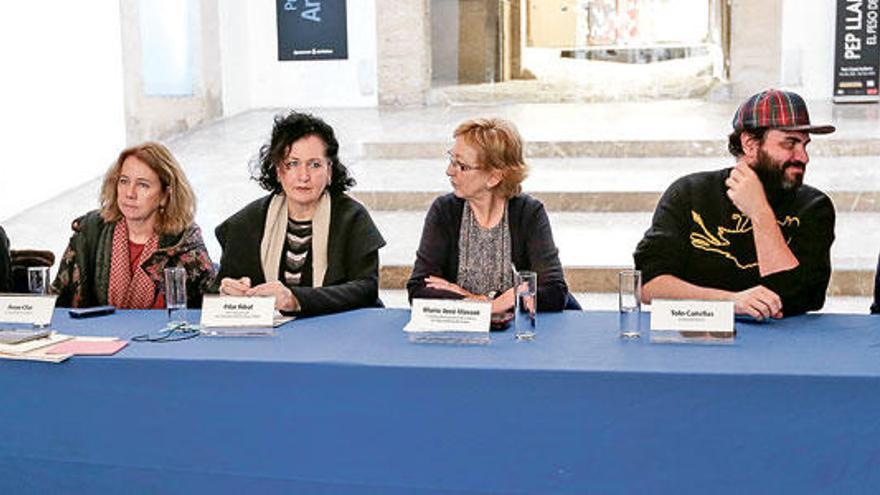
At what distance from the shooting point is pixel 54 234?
19.5 ft

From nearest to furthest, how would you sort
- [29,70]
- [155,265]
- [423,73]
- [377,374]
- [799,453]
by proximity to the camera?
[799,453]
[377,374]
[155,265]
[29,70]
[423,73]

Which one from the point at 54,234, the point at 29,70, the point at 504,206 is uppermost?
the point at 29,70

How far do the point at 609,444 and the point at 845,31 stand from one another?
25.5 feet

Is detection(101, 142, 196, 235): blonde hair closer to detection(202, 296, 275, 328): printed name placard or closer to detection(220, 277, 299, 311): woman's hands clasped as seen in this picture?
detection(220, 277, 299, 311): woman's hands clasped

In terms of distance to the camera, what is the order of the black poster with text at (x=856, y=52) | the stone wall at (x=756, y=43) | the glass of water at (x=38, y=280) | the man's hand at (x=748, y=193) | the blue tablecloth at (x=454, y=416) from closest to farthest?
the blue tablecloth at (x=454, y=416) < the glass of water at (x=38, y=280) < the man's hand at (x=748, y=193) < the black poster with text at (x=856, y=52) < the stone wall at (x=756, y=43)

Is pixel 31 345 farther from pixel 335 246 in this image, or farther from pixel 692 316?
pixel 692 316

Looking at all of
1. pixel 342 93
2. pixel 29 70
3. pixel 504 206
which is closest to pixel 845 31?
pixel 342 93

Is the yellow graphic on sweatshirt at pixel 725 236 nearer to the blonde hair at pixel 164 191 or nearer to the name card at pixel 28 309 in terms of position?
the blonde hair at pixel 164 191

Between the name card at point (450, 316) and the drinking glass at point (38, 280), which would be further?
the drinking glass at point (38, 280)

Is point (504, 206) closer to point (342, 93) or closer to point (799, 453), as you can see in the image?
point (799, 453)

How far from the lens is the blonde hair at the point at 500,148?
302 cm

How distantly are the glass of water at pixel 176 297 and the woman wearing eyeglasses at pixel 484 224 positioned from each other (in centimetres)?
71

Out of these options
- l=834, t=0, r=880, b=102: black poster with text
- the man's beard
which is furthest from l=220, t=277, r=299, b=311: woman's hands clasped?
l=834, t=0, r=880, b=102: black poster with text

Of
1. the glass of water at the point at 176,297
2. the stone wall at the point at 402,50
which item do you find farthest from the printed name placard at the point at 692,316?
the stone wall at the point at 402,50
